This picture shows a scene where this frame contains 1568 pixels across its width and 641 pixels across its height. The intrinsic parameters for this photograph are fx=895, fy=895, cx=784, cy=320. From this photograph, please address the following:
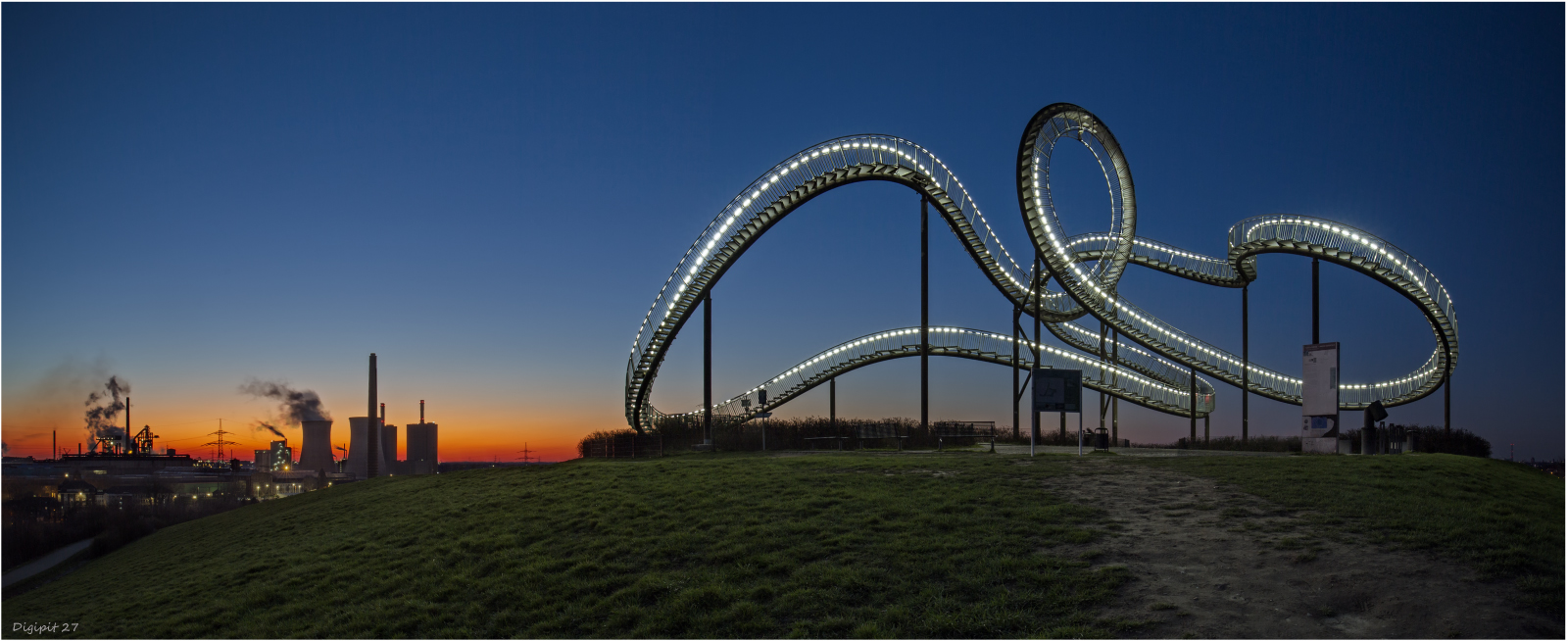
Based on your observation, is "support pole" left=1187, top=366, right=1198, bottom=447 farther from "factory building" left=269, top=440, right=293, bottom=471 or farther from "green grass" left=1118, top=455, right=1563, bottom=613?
"factory building" left=269, top=440, right=293, bottom=471

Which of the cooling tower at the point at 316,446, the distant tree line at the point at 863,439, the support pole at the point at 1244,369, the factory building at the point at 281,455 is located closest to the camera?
the distant tree line at the point at 863,439

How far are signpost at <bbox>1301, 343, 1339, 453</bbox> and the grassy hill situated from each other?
11.9ft

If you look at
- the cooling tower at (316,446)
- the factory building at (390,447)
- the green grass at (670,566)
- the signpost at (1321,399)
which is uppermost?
the signpost at (1321,399)

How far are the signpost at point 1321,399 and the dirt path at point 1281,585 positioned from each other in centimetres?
1192

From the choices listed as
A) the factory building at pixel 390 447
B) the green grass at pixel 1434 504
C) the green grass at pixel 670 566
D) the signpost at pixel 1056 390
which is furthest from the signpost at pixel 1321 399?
the factory building at pixel 390 447

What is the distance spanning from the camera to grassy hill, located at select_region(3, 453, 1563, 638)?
38.0 feet

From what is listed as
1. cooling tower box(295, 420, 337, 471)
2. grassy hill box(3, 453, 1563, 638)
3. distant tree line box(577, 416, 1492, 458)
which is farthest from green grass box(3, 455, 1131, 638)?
cooling tower box(295, 420, 337, 471)

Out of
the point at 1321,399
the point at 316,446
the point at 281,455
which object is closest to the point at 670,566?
the point at 1321,399

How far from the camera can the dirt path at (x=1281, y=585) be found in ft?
32.4

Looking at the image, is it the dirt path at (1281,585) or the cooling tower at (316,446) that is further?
the cooling tower at (316,446)

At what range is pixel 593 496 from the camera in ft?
64.2

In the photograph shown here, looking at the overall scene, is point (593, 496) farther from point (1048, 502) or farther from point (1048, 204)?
point (1048, 204)

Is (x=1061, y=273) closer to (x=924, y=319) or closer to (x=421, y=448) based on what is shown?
(x=924, y=319)

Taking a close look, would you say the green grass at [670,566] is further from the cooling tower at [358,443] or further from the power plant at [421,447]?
the power plant at [421,447]
